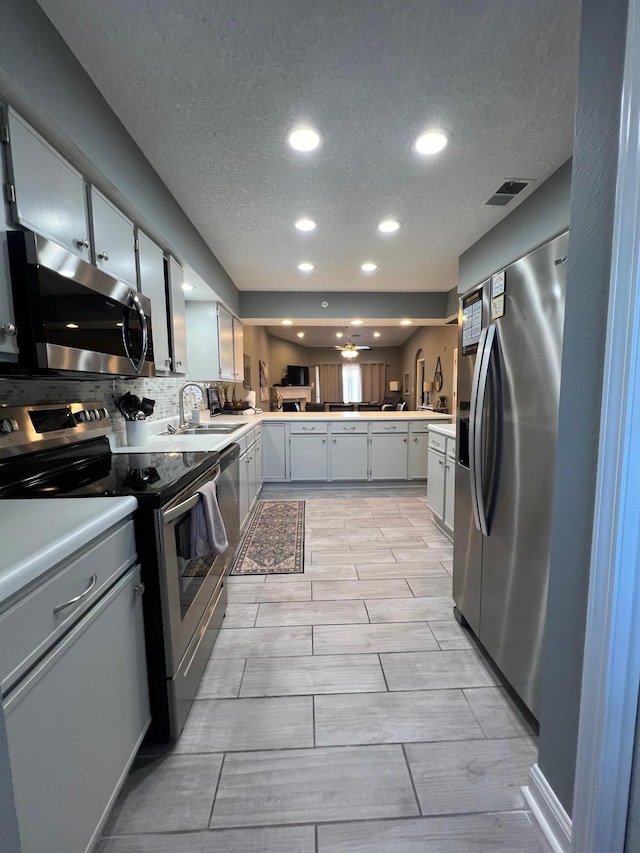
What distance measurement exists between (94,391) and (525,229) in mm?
3010

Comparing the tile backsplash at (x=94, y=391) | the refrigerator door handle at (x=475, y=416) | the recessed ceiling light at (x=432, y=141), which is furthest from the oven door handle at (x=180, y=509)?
the recessed ceiling light at (x=432, y=141)

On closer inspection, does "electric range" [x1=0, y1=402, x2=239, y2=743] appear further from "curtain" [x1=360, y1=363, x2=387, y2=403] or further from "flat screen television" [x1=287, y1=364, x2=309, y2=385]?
"curtain" [x1=360, y1=363, x2=387, y2=403]

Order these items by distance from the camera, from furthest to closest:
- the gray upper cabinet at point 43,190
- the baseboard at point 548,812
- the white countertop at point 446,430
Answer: the white countertop at point 446,430
the gray upper cabinet at point 43,190
the baseboard at point 548,812

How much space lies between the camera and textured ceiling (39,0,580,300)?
1147mm

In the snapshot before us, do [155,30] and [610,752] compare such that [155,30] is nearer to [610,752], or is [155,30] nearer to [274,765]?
[610,752]

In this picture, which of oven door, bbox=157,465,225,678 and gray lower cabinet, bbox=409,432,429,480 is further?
gray lower cabinet, bbox=409,432,429,480

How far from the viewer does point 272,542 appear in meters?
2.97

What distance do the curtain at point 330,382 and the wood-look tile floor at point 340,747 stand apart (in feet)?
33.7

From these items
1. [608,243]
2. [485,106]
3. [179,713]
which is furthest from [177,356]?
[608,243]

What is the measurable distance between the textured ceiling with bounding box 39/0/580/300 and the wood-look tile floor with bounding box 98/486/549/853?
2.52m

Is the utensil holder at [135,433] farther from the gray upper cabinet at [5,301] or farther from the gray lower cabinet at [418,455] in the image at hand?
the gray lower cabinet at [418,455]

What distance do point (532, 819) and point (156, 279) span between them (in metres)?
2.90

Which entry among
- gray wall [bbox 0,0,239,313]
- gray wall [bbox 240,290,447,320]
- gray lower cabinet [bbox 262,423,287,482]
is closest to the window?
gray wall [bbox 240,290,447,320]

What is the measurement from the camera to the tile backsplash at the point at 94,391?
141 cm
